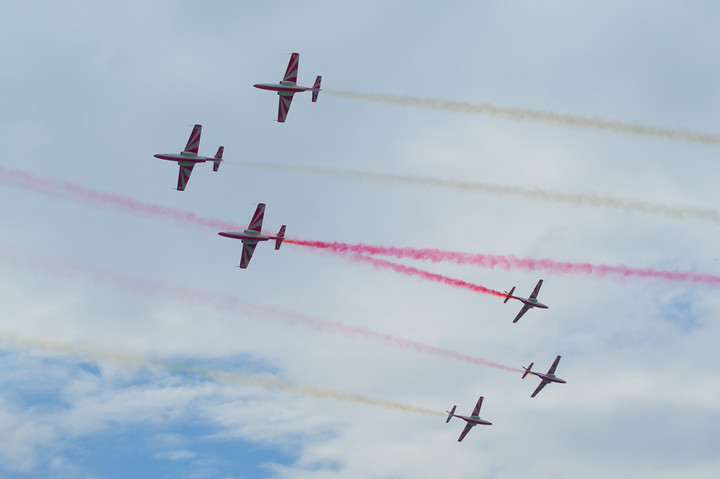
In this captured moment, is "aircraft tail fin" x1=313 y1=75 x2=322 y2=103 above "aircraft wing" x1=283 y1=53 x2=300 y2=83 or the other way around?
the other way around

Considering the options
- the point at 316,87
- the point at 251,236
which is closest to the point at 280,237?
the point at 251,236

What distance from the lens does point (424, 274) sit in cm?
9719

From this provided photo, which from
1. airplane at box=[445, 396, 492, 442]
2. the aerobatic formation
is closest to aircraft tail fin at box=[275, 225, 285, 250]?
the aerobatic formation

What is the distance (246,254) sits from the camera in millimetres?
101250

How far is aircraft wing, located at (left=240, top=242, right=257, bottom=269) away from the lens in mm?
101125

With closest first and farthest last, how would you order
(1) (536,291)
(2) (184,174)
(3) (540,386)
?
1. (2) (184,174)
2. (1) (536,291)
3. (3) (540,386)

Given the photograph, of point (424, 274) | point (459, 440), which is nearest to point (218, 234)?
point (424, 274)

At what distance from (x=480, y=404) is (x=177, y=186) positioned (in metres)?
53.4

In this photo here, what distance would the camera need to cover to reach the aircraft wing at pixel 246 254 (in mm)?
101125

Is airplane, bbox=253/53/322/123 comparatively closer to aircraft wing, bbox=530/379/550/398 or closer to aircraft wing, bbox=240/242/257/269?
aircraft wing, bbox=240/242/257/269

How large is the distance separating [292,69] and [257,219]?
698 inches

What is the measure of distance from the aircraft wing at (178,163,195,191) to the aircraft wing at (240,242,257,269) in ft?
34.0

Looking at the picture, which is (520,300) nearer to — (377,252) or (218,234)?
(377,252)

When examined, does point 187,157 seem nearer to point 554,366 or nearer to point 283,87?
point 283,87
